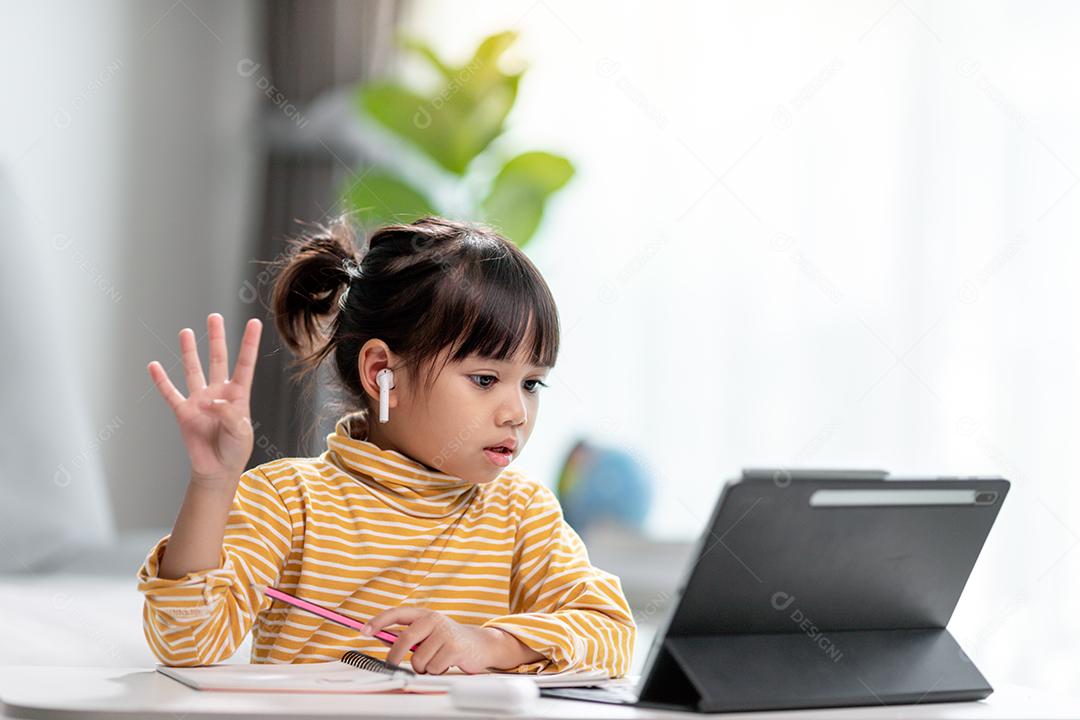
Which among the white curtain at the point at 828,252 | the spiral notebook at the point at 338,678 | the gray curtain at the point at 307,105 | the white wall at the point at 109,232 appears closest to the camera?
the spiral notebook at the point at 338,678

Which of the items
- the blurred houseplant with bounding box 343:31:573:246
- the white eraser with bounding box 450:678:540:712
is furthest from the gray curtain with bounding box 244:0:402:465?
the white eraser with bounding box 450:678:540:712

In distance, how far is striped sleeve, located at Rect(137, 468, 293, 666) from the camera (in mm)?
975

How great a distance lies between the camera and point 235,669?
95cm

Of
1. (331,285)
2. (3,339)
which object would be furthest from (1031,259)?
(3,339)

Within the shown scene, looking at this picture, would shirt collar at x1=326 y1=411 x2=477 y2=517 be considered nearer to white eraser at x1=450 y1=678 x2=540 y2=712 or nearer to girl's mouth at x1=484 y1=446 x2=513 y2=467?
girl's mouth at x1=484 y1=446 x2=513 y2=467

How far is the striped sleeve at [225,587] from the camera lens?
0.98m

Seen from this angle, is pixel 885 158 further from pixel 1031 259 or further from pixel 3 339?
pixel 3 339

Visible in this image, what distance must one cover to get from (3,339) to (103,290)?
39.3 inches

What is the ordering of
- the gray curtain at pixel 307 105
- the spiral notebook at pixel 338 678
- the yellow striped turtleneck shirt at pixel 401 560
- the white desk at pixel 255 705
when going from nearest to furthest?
the white desk at pixel 255 705 → the spiral notebook at pixel 338 678 → the yellow striped turtleneck shirt at pixel 401 560 → the gray curtain at pixel 307 105

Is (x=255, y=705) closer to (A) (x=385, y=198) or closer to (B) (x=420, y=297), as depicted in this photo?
(B) (x=420, y=297)

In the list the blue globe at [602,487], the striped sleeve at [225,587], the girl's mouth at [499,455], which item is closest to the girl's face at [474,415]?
the girl's mouth at [499,455]

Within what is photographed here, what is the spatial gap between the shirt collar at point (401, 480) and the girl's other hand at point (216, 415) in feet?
0.86

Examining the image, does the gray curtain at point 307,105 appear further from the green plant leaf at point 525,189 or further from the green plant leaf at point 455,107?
the green plant leaf at point 525,189

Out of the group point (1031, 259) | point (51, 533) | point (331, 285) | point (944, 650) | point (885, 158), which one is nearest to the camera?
point (944, 650)
